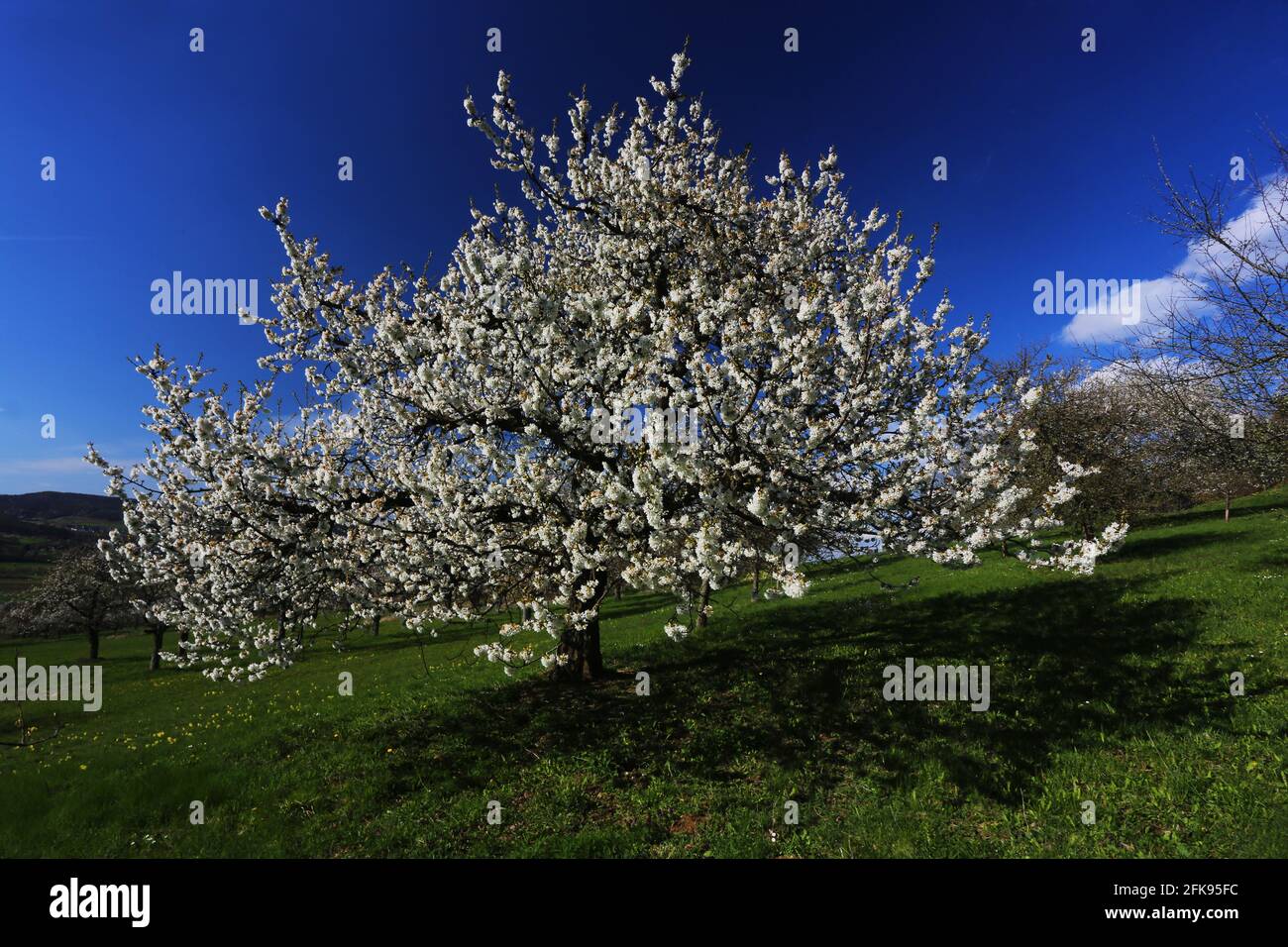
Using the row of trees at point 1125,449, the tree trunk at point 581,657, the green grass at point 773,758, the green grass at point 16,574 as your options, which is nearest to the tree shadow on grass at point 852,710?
the green grass at point 773,758

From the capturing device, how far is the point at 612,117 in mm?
10211

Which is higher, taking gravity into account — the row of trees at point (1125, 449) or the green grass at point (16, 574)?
the row of trees at point (1125, 449)

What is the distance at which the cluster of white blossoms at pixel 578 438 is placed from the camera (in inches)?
270

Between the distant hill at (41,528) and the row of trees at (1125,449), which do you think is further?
the distant hill at (41,528)

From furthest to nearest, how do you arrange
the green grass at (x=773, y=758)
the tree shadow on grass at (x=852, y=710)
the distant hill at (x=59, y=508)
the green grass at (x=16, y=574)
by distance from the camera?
the distant hill at (x=59, y=508) → the green grass at (x=16, y=574) → the tree shadow on grass at (x=852, y=710) → the green grass at (x=773, y=758)

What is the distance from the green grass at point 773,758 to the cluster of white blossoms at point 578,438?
2.08 m

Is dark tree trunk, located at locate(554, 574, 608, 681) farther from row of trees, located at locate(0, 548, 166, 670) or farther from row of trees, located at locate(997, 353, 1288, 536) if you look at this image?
row of trees, located at locate(0, 548, 166, 670)

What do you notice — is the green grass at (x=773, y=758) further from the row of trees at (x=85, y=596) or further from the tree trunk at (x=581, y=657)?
the row of trees at (x=85, y=596)

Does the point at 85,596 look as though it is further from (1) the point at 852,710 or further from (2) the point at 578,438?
(1) the point at 852,710

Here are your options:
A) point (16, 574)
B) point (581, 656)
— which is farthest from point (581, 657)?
point (16, 574)

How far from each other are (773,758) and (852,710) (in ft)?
6.73

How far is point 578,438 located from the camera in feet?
25.9
